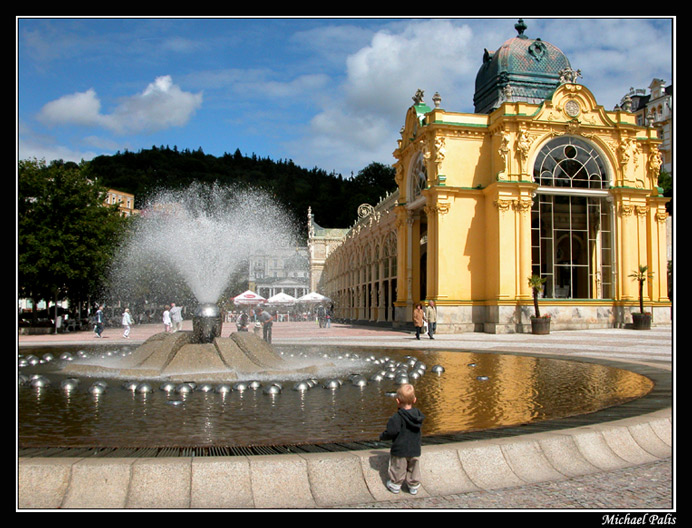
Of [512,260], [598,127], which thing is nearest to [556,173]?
[598,127]

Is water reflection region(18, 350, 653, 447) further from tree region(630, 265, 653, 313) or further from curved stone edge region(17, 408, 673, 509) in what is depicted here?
tree region(630, 265, 653, 313)

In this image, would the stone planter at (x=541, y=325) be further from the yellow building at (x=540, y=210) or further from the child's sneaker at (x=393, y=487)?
the child's sneaker at (x=393, y=487)

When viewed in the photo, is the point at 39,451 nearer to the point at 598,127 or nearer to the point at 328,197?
the point at 598,127

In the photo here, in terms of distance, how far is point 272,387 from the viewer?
1066 cm

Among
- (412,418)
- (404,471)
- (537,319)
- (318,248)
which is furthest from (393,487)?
(318,248)

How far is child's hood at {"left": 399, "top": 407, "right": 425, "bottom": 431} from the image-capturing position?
221 inches

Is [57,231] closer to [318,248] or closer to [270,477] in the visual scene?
[270,477]

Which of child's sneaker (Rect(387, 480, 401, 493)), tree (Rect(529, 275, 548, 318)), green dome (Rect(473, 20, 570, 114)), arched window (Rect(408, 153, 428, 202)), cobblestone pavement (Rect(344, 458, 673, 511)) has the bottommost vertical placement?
cobblestone pavement (Rect(344, 458, 673, 511))

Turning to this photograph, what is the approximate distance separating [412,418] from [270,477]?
139cm

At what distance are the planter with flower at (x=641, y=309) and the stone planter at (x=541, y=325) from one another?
5.71m

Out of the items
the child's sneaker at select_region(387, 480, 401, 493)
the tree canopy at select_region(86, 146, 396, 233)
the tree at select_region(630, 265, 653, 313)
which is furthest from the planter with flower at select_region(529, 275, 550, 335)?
the tree canopy at select_region(86, 146, 396, 233)

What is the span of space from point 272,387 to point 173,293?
61.8 meters

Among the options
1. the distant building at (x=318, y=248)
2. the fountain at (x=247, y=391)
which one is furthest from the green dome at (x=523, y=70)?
the distant building at (x=318, y=248)

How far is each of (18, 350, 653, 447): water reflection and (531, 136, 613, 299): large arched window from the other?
2567 cm
